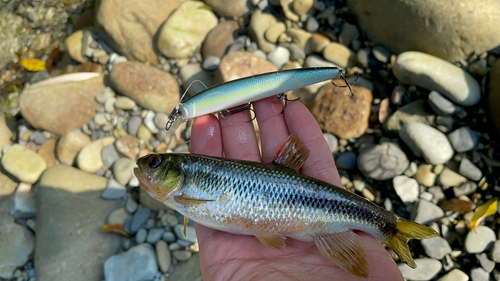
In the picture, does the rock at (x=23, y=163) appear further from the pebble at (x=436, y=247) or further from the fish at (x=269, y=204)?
the pebble at (x=436, y=247)

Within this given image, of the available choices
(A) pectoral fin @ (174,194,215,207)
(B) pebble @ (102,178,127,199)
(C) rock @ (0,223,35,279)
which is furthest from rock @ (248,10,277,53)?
(C) rock @ (0,223,35,279)

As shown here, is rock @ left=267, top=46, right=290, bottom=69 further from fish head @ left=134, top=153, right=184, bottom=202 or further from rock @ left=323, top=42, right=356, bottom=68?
fish head @ left=134, top=153, right=184, bottom=202

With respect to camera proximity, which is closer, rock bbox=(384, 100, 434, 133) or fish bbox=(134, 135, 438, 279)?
fish bbox=(134, 135, 438, 279)

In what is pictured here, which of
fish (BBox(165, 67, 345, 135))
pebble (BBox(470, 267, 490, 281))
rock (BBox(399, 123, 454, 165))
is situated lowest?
pebble (BBox(470, 267, 490, 281))

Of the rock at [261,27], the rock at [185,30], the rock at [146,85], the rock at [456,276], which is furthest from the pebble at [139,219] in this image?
the rock at [456,276]

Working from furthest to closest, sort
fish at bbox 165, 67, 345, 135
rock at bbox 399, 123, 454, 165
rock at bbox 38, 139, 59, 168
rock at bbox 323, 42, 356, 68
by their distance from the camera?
rock at bbox 38, 139, 59, 168 → rock at bbox 323, 42, 356, 68 → rock at bbox 399, 123, 454, 165 → fish at bbox 165, 67, 345, 135

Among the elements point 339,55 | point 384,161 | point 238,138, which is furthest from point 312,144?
point 339,55

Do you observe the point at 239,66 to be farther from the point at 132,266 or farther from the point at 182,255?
the point at 132,266
